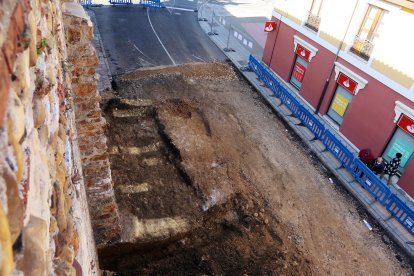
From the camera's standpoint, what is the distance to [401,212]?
1066cm

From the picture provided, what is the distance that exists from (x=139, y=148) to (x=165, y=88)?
4896 millimetres

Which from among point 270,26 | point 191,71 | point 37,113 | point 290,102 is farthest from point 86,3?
point 37,113

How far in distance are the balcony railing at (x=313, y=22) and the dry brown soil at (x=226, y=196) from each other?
14.2ft

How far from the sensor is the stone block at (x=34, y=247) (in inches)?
50.0

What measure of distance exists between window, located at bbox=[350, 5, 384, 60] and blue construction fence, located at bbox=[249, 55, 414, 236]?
3.11 metres

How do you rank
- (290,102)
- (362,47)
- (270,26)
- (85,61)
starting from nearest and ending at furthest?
(85,61) → (362,47) → (290,102) → (270,26)

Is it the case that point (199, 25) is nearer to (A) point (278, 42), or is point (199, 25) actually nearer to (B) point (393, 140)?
(A) point (278, 42)

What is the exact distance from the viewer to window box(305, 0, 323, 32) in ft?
47.8

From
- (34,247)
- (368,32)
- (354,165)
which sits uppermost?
(34,247)

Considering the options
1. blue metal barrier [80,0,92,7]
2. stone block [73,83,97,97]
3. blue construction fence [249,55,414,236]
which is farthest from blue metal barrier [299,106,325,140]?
blue metal barrier [80,0,92,7]

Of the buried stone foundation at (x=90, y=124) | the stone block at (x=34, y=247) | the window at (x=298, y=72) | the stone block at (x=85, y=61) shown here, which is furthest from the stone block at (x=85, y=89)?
the window at (x=298, y=72)

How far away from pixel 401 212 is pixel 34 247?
11.8 m

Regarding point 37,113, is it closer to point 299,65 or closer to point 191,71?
point 299,65

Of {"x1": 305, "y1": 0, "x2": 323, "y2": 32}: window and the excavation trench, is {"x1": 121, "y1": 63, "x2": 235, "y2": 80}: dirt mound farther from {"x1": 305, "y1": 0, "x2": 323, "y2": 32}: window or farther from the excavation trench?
{"x1": 305, "y1": 0, "x2": 323, "y2": 32}: window
